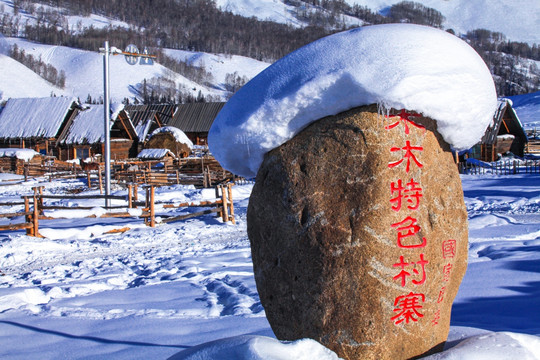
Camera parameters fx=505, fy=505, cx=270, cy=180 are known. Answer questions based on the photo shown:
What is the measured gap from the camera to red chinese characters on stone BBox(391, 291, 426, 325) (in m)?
3.13

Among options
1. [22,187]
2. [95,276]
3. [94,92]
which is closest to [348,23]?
[94,92]

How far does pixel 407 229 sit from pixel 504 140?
33.2 m

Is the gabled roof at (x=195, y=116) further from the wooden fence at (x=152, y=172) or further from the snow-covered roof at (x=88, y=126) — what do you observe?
the wooden fence at (x=152, y=172)

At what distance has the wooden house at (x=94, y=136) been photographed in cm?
3438

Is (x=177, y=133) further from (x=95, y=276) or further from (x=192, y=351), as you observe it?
(x=192, y=351)

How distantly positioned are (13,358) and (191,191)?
16476 millimetres

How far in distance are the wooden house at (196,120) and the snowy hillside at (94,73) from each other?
49.0 metres

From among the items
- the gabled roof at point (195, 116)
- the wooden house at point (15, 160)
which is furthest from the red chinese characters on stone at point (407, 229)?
the gabled roof at point (195, 116)

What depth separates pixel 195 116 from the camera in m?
50.4

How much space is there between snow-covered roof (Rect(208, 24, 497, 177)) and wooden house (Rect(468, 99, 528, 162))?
29709 millimetres

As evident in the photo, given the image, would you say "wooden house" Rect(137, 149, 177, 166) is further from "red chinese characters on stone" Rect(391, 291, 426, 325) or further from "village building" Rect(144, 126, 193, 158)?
"red chinese characters on stone" Rect(391, 291, 426, 325)

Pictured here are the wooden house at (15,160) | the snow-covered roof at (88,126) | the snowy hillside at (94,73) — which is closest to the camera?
the wooden house at (15,160)

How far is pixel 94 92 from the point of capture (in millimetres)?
104812

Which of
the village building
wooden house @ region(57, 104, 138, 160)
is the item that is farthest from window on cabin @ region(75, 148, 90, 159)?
the village building
